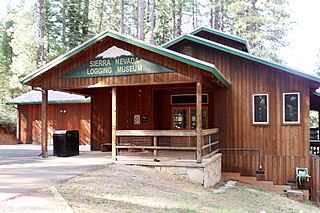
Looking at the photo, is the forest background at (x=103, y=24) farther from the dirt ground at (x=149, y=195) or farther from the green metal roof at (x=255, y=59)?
the dirt ground at (x=149, y=195)

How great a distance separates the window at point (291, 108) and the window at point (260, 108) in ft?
2.06

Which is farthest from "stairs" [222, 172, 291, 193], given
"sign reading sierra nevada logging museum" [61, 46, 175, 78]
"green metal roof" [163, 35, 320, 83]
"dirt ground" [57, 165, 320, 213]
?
"sign reading sierra nevada logging museum" [61, 46, 175, 78]

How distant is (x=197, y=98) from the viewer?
9.67m

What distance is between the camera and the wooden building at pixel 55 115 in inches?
776

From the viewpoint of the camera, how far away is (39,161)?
1084 cm

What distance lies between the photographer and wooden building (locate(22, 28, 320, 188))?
10273mm

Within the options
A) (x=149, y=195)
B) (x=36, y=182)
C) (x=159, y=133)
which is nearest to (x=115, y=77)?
(x=159, y=133)

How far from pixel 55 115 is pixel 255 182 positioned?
13.0m

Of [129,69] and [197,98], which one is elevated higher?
[129,69]

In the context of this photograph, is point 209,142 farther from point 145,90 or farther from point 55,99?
point 55,99

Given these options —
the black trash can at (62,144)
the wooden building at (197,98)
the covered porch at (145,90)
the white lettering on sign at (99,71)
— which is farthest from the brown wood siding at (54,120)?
the white lettering on sign at (99,71)

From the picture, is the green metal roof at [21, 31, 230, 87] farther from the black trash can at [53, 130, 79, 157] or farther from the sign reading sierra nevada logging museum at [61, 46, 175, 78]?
the black trash can at [53, 130, 79, 157]

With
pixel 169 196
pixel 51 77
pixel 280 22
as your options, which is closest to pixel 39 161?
pixel 51 77

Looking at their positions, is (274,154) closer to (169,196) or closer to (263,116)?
(263,116)
